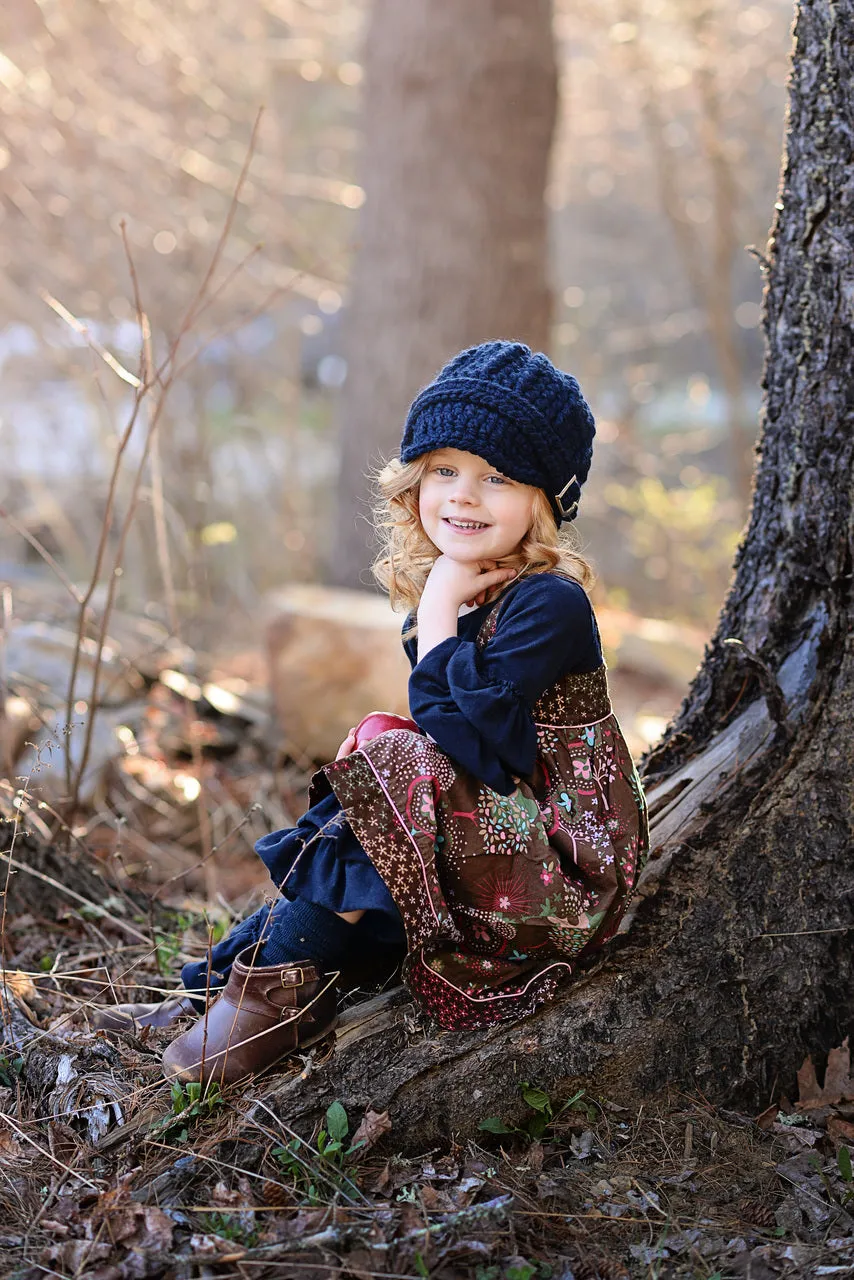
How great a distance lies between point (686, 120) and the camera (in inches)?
442

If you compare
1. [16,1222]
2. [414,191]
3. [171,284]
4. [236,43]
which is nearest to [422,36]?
[414,191]

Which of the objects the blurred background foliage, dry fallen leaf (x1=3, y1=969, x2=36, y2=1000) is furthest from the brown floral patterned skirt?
A: the blurred background foliage

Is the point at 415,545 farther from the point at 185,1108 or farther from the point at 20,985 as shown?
the point at 20,985

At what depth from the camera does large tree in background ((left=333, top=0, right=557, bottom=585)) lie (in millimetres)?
6578

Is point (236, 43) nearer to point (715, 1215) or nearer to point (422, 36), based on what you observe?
point (422, 36)

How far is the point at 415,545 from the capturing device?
2590 millimetres

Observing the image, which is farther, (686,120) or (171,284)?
(686,120)

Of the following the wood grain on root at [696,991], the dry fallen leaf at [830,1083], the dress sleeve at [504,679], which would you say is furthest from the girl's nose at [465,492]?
the dry fallen leaf at [830,1083]

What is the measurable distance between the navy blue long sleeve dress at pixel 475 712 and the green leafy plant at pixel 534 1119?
1.37ft

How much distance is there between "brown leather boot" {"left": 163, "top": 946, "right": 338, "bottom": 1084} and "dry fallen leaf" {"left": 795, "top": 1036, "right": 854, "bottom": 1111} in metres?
1.14

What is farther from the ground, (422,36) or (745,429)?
(422,36)

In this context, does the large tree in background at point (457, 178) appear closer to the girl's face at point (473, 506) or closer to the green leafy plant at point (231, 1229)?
the girl's face at point (473, 506)

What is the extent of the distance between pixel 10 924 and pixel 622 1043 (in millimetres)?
1764

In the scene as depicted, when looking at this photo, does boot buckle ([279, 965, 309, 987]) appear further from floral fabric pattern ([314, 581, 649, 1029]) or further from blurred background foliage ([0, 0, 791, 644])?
blurred background foliage ([0, 0, 791, 644])
